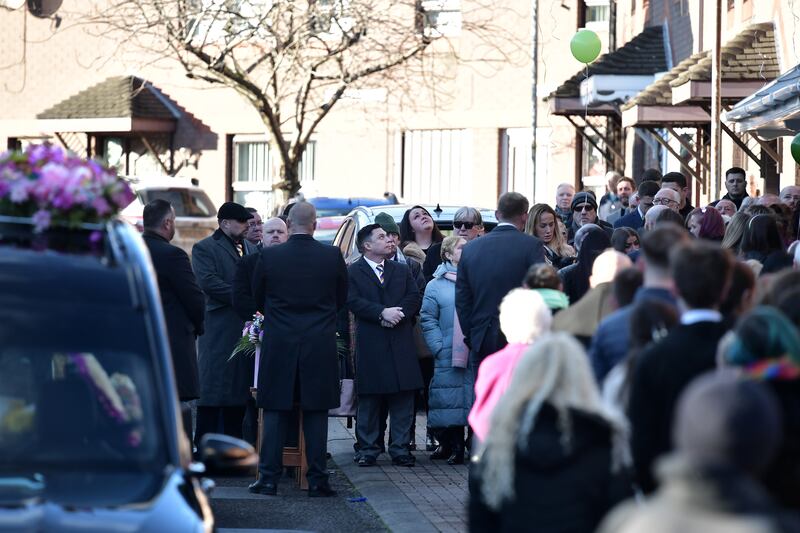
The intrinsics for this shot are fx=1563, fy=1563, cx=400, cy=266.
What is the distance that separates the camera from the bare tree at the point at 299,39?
25.3 meters

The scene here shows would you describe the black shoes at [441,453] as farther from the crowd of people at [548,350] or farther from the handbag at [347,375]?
the handbag at [347,375]

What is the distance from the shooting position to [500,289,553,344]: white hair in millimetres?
6566

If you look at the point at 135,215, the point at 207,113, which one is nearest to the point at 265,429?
the point at 135,215

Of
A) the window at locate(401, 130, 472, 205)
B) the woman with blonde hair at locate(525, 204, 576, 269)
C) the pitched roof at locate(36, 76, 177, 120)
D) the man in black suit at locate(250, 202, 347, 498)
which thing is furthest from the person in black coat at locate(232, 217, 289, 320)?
the pitched roof at locate(36, 76, 177, 120)

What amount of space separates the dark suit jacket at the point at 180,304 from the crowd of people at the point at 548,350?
29 mm

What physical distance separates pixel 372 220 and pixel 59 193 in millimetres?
8019

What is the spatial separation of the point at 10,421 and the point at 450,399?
239 inches

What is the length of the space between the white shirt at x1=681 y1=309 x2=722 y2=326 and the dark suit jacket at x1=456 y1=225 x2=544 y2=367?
4.62m

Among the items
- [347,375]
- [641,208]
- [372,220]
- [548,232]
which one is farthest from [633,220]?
[347,375]

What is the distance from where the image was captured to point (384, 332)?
38.2 feet

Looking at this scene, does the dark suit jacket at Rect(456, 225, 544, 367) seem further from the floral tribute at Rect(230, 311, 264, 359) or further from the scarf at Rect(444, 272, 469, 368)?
the floral tribute at Rect(230, 311, 264, 359)

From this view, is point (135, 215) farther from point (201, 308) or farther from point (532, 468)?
point (532, 468)

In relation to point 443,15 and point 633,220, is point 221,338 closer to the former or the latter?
point 633,220

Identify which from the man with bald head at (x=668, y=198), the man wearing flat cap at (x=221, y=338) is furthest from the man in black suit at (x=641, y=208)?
the man wearing flat cap at (x=221, y=338)
